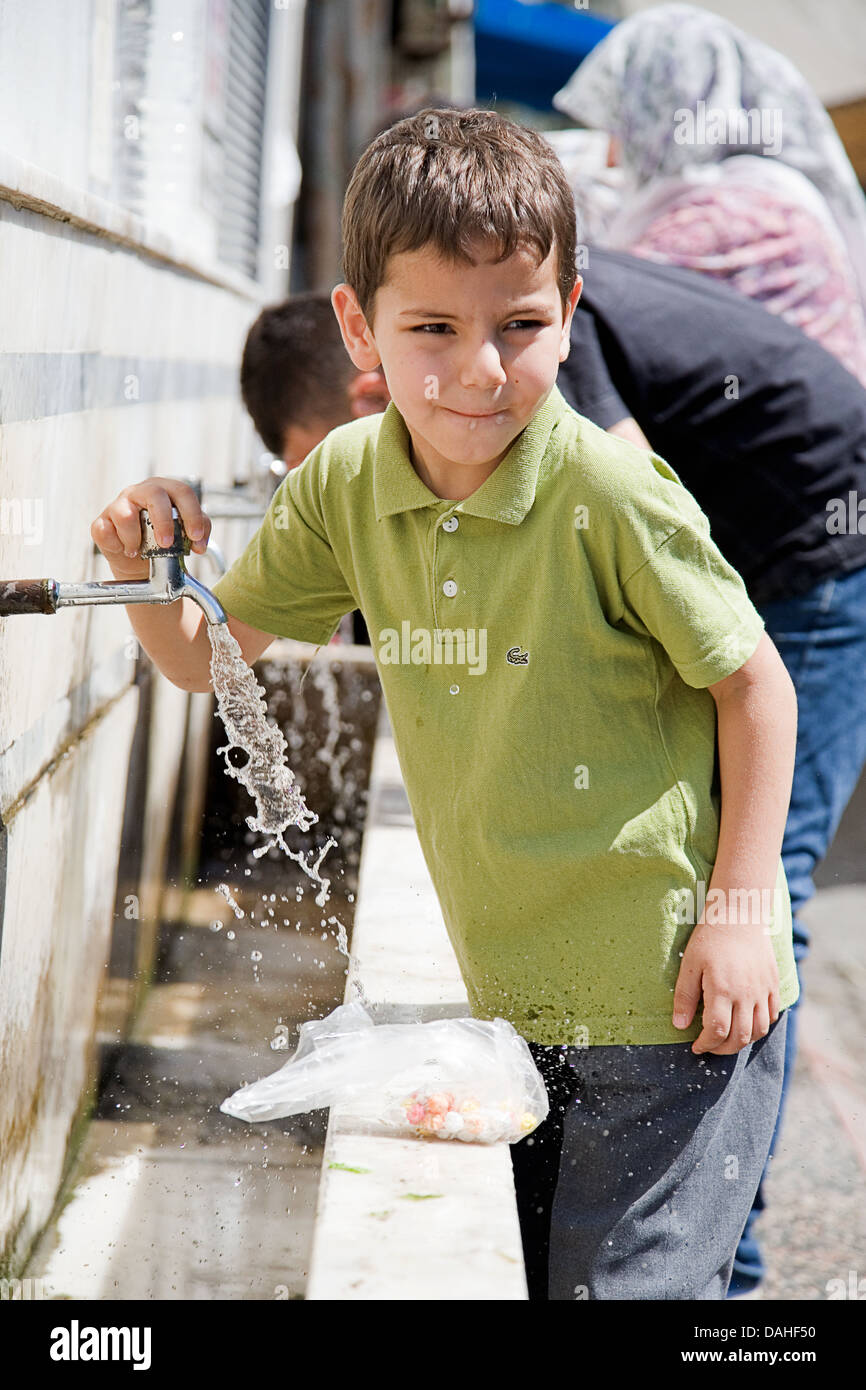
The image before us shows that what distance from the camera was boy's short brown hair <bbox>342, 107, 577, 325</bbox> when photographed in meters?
1.45

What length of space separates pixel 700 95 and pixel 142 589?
2494 millimetres

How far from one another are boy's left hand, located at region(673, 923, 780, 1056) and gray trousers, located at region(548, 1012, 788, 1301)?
0.05 m

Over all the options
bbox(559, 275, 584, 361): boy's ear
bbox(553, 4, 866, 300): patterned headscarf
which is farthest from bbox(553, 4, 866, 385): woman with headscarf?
bbox(559, 275, 584, 361): boy's ear

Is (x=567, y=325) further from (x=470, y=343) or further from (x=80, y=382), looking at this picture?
(x=80, y=382)

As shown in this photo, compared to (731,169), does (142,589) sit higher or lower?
lower

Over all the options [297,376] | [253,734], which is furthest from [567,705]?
[297,376]

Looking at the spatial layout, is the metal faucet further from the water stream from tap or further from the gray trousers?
the gray trousers

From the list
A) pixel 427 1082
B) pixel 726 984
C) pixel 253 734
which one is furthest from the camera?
pixel 253 734

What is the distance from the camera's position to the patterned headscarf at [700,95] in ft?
11.2

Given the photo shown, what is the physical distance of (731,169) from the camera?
314 cm

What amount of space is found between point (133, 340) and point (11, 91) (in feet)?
2.57
